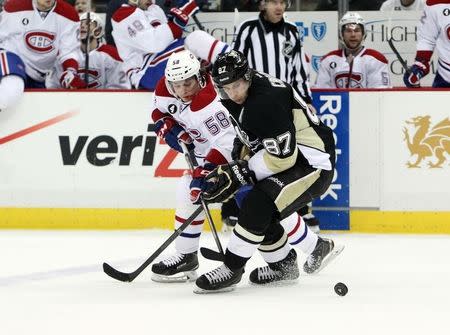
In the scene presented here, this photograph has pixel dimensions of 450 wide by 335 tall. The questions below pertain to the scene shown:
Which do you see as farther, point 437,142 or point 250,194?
point 437,142

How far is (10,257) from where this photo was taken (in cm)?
554

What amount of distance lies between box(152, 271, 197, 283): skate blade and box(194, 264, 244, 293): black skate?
0.28 metres

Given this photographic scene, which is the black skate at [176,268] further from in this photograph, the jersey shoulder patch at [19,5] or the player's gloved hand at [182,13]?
the jersey shoulder patch at [19,5]

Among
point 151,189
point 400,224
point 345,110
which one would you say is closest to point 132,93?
point 151,189

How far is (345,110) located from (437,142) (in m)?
0.51

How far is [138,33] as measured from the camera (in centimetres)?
664

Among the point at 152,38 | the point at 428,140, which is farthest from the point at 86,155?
the point at 428,140

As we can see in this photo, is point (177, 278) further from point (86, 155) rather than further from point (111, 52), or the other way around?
point (111, 52)

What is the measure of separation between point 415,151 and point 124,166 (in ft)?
5.12

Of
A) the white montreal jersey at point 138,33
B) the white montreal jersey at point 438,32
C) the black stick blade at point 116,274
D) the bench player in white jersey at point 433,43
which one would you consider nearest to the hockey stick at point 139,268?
the black stick blade at point 116,274

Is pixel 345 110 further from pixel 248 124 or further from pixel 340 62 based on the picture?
pixel 248 124

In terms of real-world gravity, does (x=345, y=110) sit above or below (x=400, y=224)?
above

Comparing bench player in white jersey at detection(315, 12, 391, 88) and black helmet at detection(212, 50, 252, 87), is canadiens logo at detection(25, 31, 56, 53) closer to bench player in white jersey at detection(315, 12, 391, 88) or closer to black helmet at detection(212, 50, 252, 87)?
bench player in white jersey at detection(315, 12, 391, 88)

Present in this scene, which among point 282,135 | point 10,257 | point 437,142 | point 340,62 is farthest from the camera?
point 340,62
